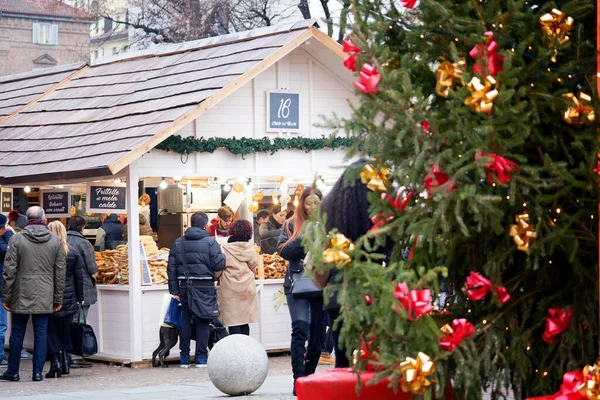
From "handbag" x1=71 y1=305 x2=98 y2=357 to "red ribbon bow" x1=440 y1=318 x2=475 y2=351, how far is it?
10267 mm

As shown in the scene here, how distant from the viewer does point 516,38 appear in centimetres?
412

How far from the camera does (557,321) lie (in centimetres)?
404

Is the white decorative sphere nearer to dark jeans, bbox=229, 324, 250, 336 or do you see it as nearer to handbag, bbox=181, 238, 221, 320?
handbag, bbox=181, 238, 221, 320

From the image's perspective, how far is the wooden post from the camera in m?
14.4

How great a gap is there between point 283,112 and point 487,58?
39.9 ft

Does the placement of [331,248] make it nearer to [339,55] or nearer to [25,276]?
[25,276]

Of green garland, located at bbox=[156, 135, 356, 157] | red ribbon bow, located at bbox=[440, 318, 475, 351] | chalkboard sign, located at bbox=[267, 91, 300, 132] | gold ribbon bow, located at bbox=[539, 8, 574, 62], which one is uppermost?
chalkboard sign, located at bbox=[267, 91, 300, 132]

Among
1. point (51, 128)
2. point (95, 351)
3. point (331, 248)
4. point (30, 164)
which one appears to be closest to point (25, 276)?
point (95, 351)

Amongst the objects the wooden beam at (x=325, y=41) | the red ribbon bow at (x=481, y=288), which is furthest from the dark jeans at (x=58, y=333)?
the red ribbon bow at (x=481, y=288)

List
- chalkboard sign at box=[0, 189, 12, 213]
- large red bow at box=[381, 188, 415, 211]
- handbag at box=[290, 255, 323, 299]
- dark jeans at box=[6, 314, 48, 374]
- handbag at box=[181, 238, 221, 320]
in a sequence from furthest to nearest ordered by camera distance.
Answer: chalkboard sign at box=[0, 189, 12, 213] → handbag at box=[181, 238, 221, 320] → dark jeans at box=[6, 314, 48, 374] → handbag at box=[290, 255, 323, 299] → large red bow at box=[381, 188, 415, 211]

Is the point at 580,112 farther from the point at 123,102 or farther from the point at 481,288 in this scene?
the point at 123,102

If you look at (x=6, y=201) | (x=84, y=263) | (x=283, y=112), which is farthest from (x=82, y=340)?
(x=6, y=201)

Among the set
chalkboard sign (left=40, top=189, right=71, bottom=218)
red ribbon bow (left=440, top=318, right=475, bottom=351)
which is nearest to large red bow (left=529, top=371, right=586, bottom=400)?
red ribbon bow (left=440, top=318, right=475, bottom=351)

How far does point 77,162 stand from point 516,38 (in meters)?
11.5
